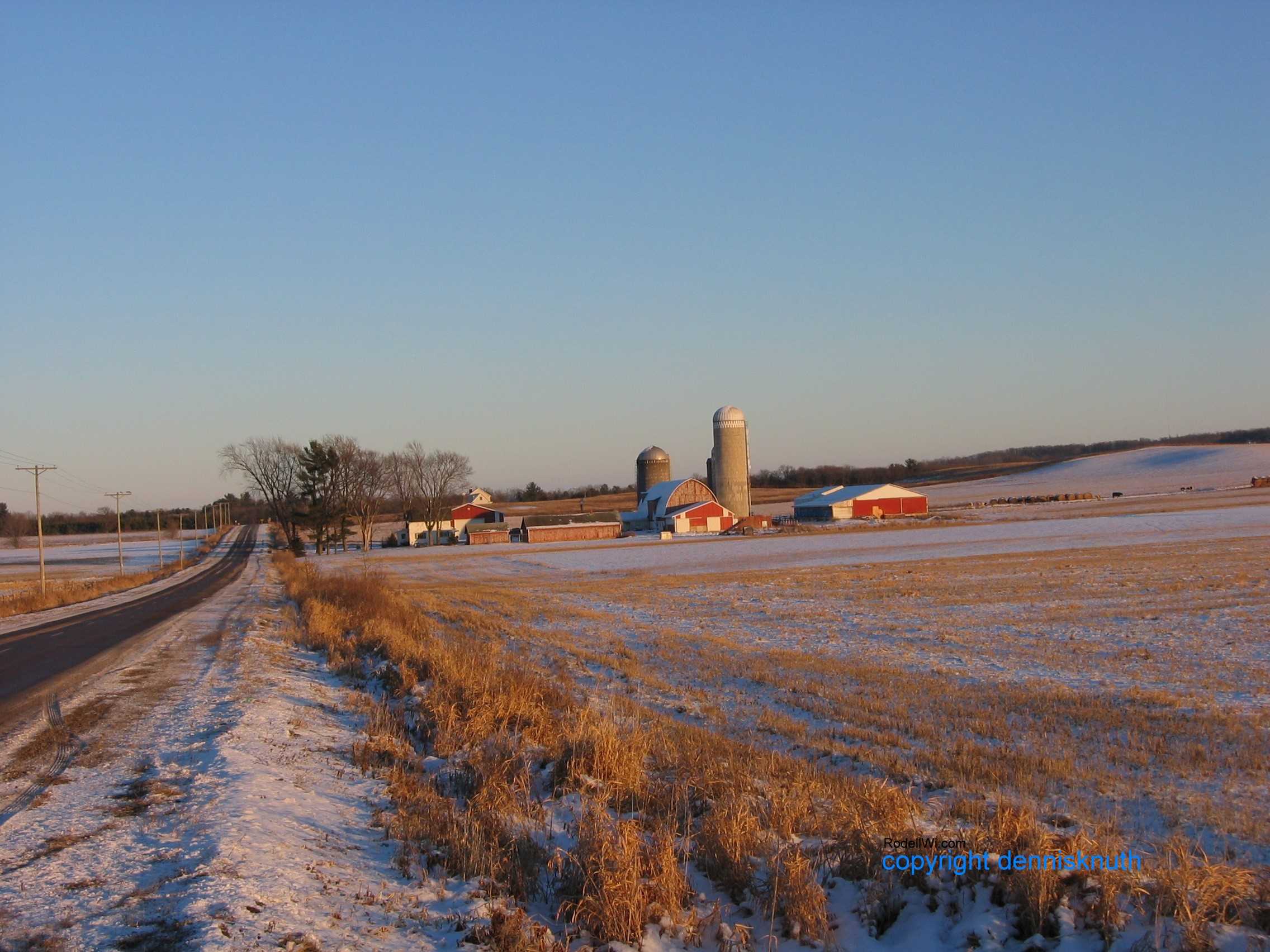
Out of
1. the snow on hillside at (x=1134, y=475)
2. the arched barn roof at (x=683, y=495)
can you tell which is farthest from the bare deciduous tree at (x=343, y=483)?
the snow on hillside at (x=1134, y=475)

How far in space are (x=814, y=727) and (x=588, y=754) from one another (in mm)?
4909

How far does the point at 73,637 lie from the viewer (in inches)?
891

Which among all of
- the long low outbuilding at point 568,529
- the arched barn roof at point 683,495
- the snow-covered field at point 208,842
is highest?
the arched barn roof at point 683,495

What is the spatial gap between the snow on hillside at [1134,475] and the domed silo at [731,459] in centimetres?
3539

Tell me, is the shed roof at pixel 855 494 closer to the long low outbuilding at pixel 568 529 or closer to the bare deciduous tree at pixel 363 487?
the long low outbuilding at pixel 568 529

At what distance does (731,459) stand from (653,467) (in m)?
18.6

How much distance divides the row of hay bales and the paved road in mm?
96796

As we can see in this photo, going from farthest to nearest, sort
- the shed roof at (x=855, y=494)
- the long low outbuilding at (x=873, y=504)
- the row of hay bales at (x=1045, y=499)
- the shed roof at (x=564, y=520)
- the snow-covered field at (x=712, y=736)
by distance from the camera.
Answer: the row of hay bales at (x=1045, y=499) < the shed roof at (x=855, y=494) < the long low outbuilding at (x=873, y=504) < the shed roof at (x=564, y=520) < the snow-covered field at (x=712, y=736)

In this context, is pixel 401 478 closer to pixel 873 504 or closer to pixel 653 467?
pixel 653 467

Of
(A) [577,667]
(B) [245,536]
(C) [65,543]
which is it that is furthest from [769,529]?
(C) [65,543]

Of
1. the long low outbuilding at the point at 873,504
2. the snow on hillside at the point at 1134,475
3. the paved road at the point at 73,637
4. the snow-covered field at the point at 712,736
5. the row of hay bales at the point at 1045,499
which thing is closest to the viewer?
the snow-covered field at the point at 712,736

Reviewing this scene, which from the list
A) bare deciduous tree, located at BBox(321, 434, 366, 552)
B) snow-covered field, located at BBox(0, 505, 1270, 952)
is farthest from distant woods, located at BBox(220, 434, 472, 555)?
snow-covered field, located at BBox(0, 505, 1270, 952)

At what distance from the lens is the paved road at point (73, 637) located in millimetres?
15664

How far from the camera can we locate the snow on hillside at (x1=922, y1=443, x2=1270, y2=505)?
124 m
